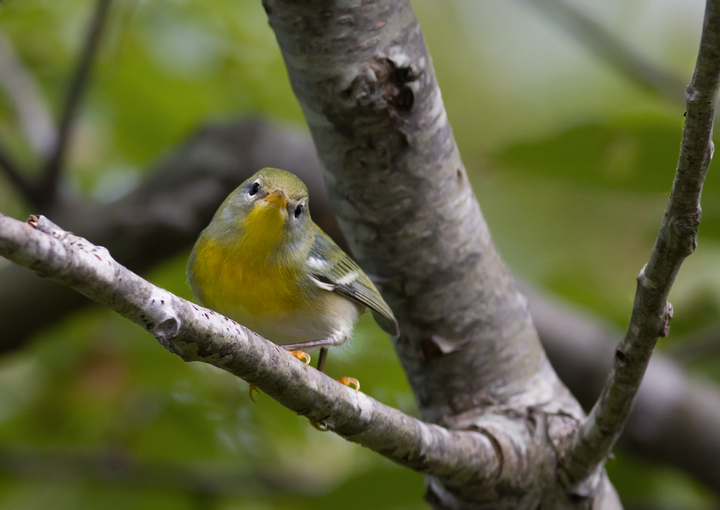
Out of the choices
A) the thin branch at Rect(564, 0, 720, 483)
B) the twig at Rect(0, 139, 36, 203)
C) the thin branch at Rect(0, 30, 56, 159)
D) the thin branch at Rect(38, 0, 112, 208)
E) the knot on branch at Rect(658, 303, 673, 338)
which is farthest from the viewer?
the thin branch at Rect(0, 30, 56, 159)

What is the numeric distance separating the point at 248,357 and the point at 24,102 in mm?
3367

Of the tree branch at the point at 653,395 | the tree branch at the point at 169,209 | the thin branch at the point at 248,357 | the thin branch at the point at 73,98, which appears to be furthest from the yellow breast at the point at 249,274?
the tree branch at the point at 653,395

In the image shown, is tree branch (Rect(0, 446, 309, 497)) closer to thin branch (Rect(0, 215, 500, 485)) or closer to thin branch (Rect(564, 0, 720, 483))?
thin branch (Rect(0, 215, 500, 485))

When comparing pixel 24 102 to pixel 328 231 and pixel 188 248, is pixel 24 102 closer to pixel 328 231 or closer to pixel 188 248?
pixel 188 248

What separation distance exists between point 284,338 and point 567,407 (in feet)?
4.01

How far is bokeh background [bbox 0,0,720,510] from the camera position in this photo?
12.0 feet

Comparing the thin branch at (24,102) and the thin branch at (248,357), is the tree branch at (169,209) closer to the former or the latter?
the thin branch at (24,102)

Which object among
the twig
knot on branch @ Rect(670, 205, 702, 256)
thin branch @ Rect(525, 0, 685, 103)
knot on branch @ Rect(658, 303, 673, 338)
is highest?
thin branch @ Rect(525, 0, 685, 103)

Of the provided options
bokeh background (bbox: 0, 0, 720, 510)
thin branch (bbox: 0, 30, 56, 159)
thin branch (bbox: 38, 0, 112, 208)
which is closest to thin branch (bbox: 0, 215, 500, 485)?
bokeh background (bbox: 0, 0, 720, 510)

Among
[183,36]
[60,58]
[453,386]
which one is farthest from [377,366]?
[60,58]

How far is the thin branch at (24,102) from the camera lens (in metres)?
4.02

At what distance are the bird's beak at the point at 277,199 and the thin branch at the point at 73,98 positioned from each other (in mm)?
1430

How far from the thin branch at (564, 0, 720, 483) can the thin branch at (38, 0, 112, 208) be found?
2.69m

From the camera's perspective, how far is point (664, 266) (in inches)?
63.9
